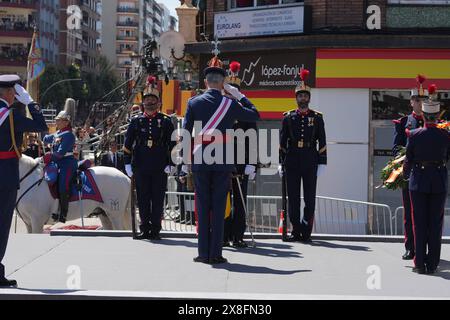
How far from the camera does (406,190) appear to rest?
10.0m

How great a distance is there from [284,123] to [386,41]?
7.25m

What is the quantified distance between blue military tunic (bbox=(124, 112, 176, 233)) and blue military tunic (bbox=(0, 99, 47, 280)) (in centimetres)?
311

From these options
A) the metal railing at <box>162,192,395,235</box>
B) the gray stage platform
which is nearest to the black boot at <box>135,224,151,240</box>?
the gray stage platform

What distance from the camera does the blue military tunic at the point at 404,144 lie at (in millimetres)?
9922

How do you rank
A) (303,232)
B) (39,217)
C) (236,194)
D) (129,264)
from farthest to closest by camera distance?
(39,217), (303,232), (236,194), (129,264)

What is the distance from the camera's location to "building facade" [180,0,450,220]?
18.0 meters

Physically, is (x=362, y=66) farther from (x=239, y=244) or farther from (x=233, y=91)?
(x=233, y=91)

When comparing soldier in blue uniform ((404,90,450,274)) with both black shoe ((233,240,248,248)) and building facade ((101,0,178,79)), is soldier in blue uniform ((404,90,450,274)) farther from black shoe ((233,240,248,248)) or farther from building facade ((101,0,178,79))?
building facade ((101,0,178,79))

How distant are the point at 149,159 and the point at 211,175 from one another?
1.89m

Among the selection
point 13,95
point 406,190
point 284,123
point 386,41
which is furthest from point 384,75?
point 13,95

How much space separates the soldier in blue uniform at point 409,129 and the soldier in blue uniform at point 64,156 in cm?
514
